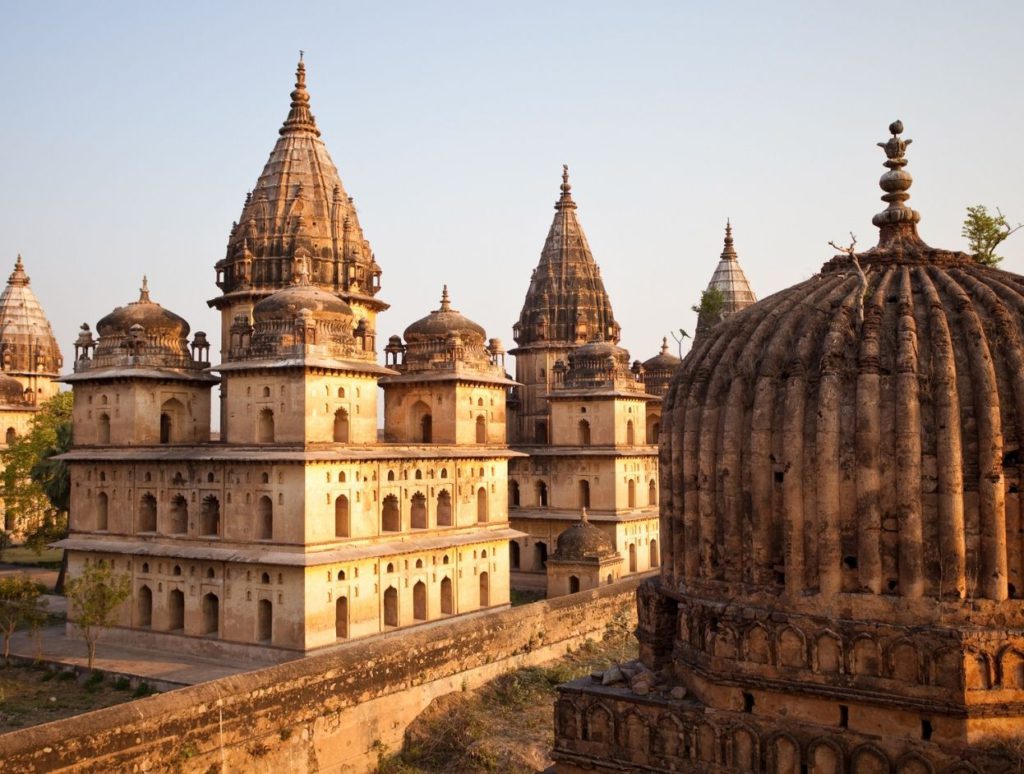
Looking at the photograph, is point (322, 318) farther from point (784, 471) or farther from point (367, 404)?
point (784, 471)

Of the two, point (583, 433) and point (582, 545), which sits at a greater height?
point (583, 433)

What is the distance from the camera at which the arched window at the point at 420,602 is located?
29.9 m

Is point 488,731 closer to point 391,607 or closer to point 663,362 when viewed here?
point 391,607

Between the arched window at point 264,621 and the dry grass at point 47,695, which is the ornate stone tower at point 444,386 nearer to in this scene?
the arched window at point 264,621

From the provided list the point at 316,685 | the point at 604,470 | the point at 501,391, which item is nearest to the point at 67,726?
the point at 316,685

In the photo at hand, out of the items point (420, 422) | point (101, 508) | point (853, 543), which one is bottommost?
point (101, 508)

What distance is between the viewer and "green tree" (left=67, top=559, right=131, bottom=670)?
2659 cm

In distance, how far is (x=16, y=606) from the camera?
28391 mm

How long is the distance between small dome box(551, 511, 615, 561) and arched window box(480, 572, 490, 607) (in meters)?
4.09

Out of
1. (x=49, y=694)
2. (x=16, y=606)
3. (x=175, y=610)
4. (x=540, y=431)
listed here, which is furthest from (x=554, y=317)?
(x=49, y=694)

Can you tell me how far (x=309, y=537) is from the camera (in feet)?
85.9

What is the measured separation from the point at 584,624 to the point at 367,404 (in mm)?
8958

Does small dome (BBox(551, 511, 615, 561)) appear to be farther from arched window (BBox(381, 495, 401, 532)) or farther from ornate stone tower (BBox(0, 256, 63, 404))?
ornate stone tower (BBox(0, 256, 63, 404))

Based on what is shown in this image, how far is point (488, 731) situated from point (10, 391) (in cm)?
4584
